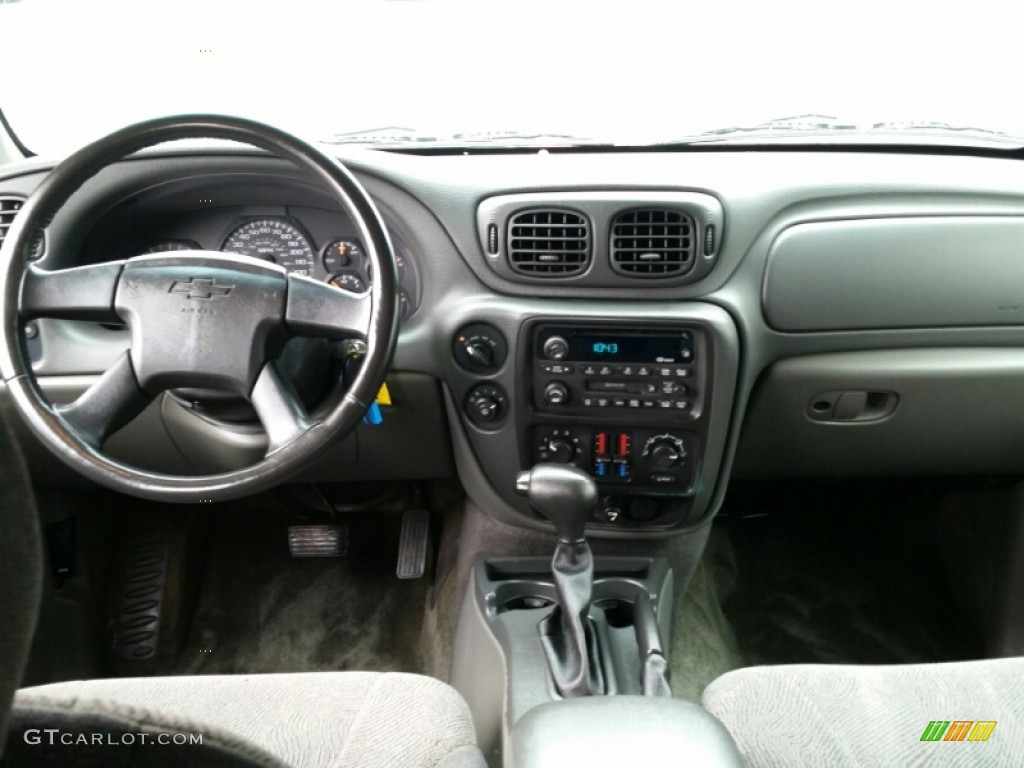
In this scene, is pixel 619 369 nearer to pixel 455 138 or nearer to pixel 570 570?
pixel 570 570

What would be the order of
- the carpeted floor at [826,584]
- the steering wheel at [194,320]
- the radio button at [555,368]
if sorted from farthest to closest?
1. the carpeted floor at [826,584]
2. the radio button at [555,368]
3. the steering wheel at [194,320]

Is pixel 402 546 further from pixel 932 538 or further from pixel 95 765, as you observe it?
pixel 95 765

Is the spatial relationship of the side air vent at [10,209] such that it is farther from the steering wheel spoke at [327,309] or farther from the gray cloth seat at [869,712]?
the gray cloth seat at [869,712]

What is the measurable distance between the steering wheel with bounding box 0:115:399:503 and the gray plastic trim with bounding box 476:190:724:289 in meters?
0.33

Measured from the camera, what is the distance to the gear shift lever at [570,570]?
4.38 feet

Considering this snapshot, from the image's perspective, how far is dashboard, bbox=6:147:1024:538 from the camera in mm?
1459

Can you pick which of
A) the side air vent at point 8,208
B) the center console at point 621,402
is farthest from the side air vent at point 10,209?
the center console at point 621,402

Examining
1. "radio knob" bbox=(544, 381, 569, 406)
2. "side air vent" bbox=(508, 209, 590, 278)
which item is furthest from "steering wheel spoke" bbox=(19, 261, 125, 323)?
"radio knob" bbox=(544, 381, 569, 406)

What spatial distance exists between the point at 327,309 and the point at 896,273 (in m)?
0.97

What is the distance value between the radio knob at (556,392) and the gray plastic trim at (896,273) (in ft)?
1.26

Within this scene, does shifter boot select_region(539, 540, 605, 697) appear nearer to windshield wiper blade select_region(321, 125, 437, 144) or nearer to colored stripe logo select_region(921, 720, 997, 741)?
colored stripe logo select_region(921, 720, 997, 741)

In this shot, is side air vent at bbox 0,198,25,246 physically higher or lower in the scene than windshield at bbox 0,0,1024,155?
lower

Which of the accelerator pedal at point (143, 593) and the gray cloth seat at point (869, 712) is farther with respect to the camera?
the accelerator pedal at point (143, 593)

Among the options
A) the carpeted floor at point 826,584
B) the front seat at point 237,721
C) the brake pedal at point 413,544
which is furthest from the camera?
the brake pedal at point 413,544
